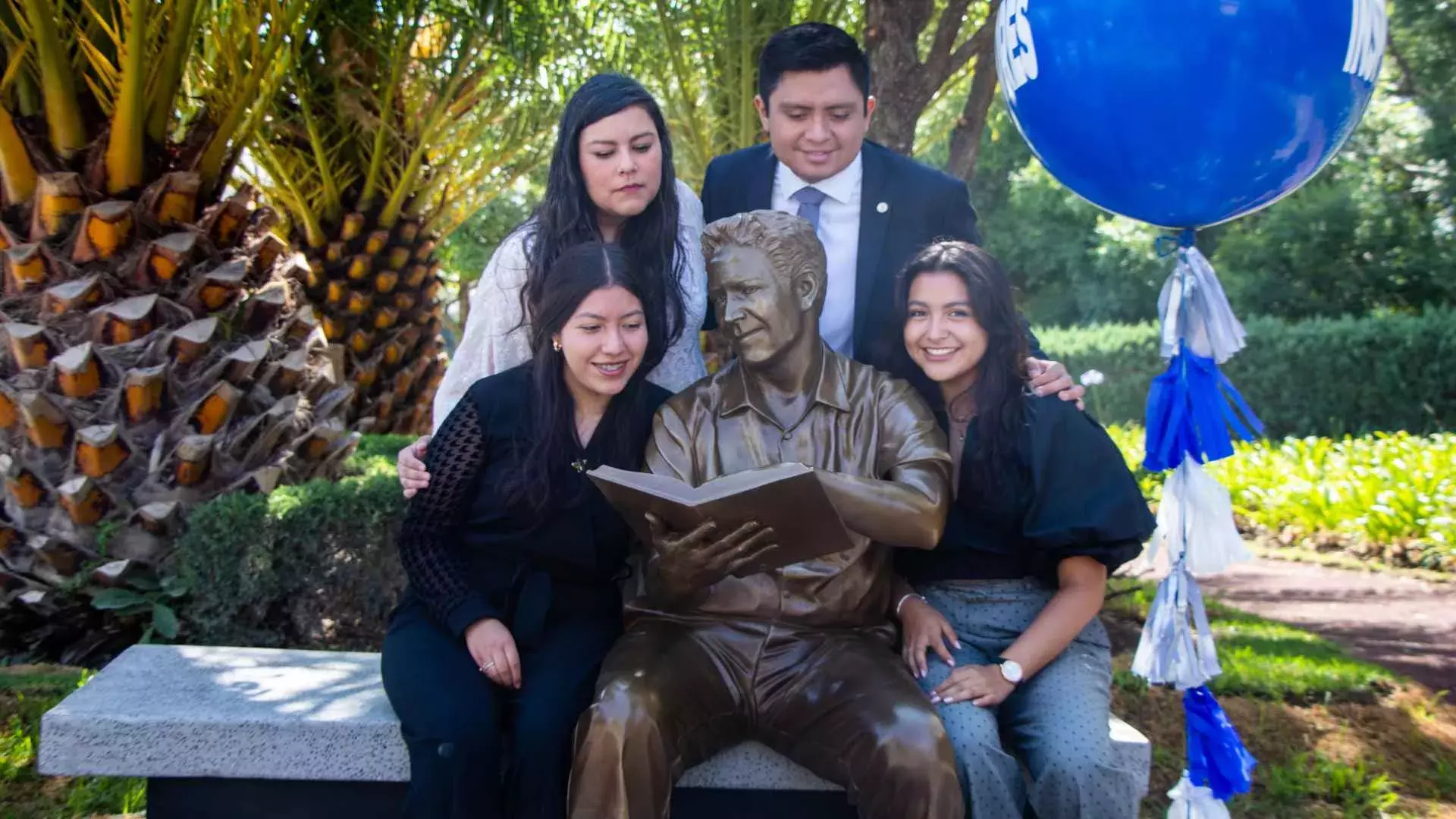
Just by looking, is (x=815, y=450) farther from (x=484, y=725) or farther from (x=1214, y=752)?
(x=1214, y=752)

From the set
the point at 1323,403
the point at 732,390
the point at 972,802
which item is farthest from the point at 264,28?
the point at 1323,403

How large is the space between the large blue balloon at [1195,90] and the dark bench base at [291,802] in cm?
186

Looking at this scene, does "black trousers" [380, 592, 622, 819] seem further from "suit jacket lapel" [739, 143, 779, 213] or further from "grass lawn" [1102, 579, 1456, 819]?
"grass lawn" [1102, 579, 1456, 819]

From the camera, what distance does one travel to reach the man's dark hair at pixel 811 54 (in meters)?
3.45

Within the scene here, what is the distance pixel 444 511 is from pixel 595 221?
0.92 metres

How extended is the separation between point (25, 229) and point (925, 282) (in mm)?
A: 3437

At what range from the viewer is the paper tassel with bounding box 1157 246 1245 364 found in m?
3.13

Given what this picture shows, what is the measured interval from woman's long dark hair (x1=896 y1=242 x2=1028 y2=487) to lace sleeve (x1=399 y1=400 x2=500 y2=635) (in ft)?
3.84

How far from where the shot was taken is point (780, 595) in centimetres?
293

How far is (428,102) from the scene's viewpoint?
7078 mm

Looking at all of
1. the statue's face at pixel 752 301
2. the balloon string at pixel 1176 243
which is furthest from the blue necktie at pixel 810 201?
the balloon string at pixel 1176 243

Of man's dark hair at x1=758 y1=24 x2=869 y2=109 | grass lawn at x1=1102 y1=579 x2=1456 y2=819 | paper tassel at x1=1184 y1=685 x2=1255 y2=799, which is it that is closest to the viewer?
paper tassel at x1=1184 y1=685 x2=1255 y2=799

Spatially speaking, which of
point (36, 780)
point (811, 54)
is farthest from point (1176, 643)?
point (36, 780)

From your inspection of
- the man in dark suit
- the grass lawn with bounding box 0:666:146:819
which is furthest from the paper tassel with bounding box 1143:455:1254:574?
the grass lawn with bounding box 0:666:146:819
